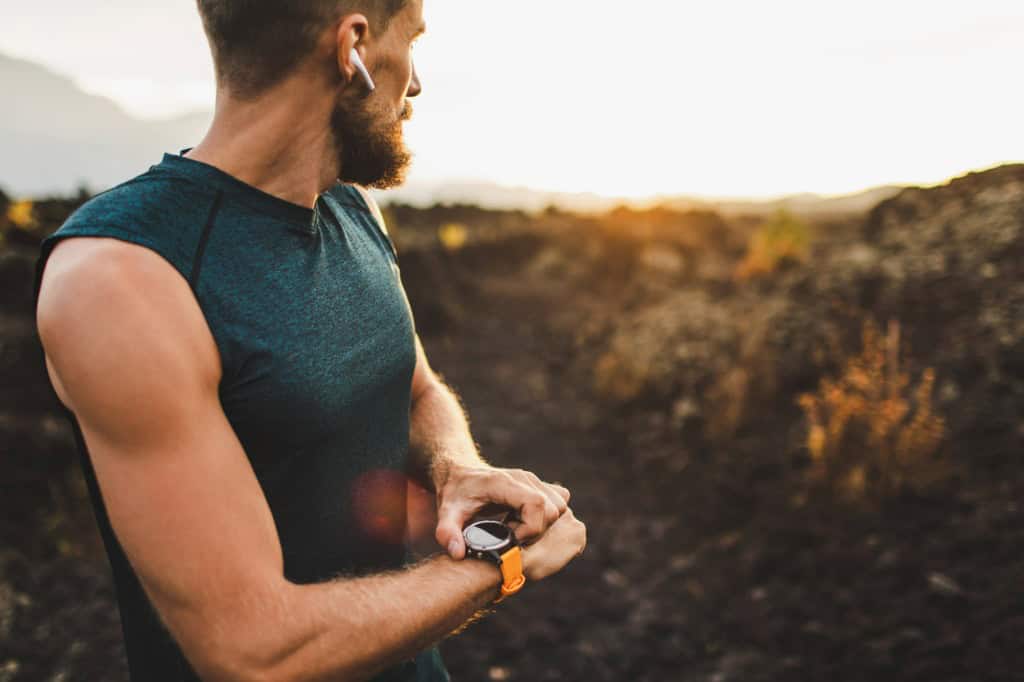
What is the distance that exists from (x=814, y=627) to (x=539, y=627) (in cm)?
147

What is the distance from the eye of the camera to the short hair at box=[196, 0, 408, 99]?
3.79ft

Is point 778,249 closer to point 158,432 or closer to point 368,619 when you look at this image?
point 368,619

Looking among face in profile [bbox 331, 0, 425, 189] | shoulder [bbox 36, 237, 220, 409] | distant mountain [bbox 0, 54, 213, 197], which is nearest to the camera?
shoulder [bbox 36, 237, 220, 409]

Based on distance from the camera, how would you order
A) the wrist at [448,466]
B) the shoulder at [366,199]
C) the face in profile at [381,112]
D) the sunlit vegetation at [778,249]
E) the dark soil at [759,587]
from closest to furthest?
the face in profile at [381,112], the wrist at [448,466], the shoulder at [366,199], the dark soil at [759,587], the sunlit vegetation at [778,249]

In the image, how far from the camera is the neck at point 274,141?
3.78 ft

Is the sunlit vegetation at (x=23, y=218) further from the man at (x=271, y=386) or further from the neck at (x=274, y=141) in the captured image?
the neck at (x=274, y=141)

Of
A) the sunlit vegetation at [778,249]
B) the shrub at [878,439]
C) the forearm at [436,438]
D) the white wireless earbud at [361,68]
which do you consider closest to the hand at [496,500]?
the forearm at [436,438]

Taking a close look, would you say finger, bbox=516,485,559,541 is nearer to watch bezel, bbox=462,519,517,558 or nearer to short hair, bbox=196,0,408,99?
watch bezel, bbox=462,519,517,558

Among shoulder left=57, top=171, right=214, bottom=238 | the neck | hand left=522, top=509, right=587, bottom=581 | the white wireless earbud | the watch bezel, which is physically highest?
the white wireless earbud

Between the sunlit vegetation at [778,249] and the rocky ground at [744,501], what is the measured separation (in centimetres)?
59

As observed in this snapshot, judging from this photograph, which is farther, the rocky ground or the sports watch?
the rocky ground

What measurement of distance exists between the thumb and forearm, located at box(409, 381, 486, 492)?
0.64ft

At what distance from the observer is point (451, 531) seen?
121 centimetres

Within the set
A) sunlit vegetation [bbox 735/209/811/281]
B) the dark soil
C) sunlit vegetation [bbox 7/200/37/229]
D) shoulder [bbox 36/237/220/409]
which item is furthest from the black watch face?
sunlit vegetation [bbox 735/209/811/281]
